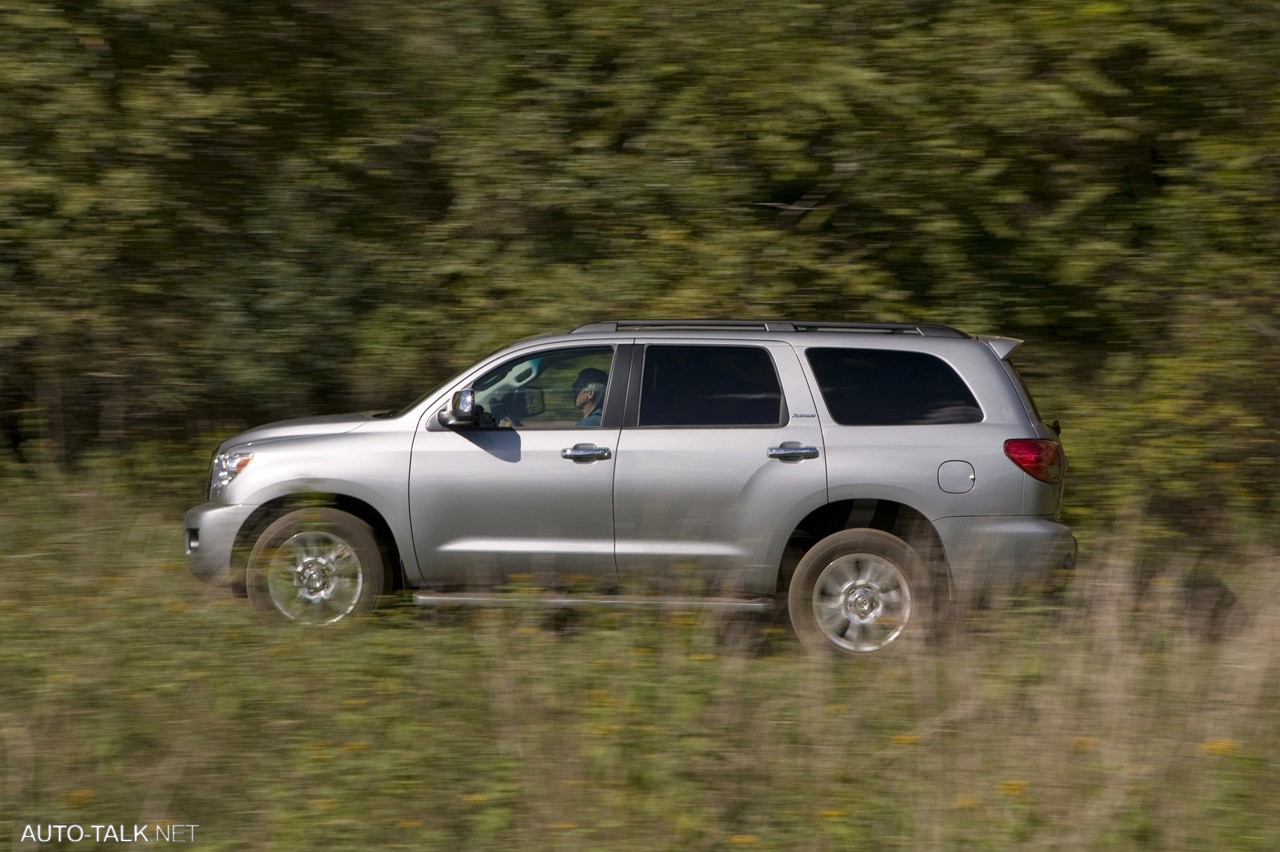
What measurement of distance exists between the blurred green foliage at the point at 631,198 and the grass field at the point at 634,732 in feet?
13.0

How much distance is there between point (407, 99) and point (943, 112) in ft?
14.3

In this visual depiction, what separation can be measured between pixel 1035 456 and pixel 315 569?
12.3 ft

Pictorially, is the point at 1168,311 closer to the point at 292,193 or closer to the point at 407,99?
the point at 407,99

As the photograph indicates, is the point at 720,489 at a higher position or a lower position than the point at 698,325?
lower

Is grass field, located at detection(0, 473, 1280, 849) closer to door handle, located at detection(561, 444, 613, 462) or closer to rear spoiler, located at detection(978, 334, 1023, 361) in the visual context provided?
door handle, located at detection(561, 444, 613, 462)

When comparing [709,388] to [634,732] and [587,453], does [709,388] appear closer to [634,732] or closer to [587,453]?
[587,453]

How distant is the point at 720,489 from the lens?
6.16 m

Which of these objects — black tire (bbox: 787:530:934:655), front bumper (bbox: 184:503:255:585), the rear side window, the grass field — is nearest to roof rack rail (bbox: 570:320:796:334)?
the rear side window

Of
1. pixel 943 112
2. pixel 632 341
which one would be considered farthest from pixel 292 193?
pixel 943 112

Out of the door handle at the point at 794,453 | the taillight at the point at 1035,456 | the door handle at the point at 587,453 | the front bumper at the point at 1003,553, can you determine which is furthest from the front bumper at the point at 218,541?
the taillight at the point at 1035,456

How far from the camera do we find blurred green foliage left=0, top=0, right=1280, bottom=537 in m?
8.82

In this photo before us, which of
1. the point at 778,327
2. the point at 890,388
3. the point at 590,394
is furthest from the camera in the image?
the point at 778,327

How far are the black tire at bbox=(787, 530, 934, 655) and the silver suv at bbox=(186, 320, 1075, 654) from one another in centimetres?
1

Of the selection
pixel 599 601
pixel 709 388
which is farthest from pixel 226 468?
pixel 709 388
